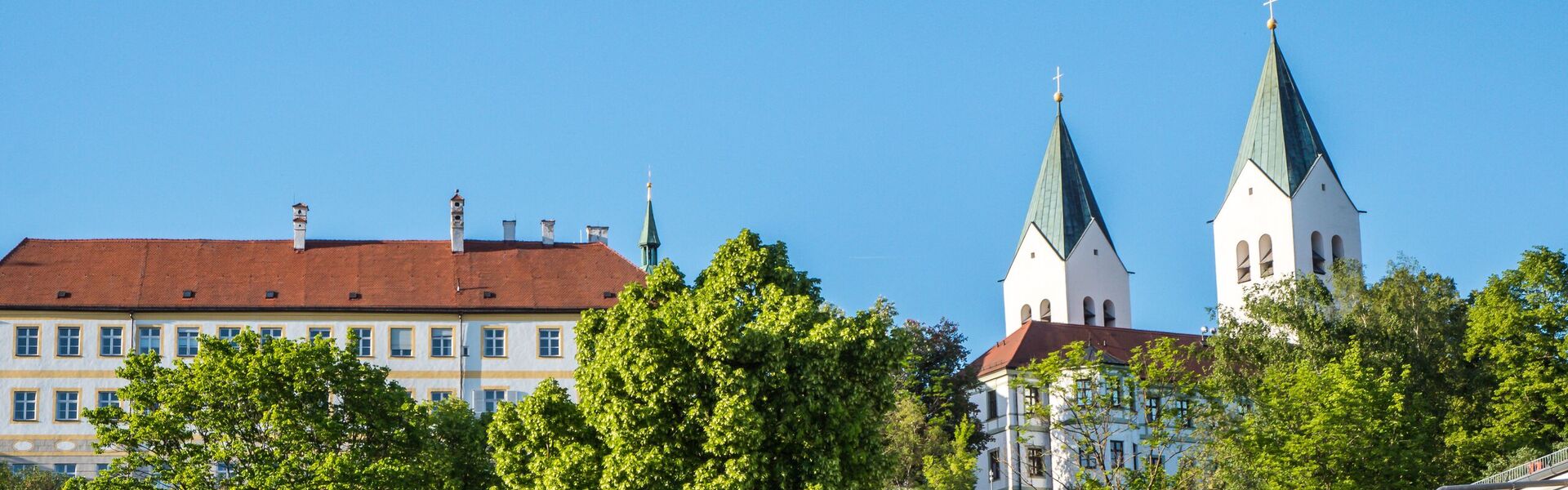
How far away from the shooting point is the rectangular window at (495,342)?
7144 centimetres

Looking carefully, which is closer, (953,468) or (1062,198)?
(953,468)

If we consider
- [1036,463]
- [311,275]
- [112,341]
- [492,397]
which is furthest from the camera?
[1036,463]

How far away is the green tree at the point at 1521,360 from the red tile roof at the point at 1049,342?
15.0 metres

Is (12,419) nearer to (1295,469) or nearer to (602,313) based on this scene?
(602,313)

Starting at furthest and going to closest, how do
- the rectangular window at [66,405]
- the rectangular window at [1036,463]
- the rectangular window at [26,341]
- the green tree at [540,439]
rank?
1. the rectangular window at [1036,463]
2. the rectangular window at [26,341]
3. the rectangular window at [66,405]
4. the green tree at [540,439]

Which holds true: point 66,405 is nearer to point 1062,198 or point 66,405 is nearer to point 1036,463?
point 1036,463

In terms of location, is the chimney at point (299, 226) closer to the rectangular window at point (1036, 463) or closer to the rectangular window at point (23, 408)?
the rectangular window at point (23, 408)

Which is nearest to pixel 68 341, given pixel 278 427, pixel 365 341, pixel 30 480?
pixel 365 341

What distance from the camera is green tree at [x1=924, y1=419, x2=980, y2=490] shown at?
64250mm

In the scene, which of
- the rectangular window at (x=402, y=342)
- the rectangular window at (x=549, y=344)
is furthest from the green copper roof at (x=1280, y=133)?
the rectangular window at (x=402, y=342)

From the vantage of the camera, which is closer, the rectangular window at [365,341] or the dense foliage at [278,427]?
the dense foliage at [278,427]

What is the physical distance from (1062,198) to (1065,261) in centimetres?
306

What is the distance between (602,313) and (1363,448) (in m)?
25.7

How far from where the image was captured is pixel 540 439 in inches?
1639
